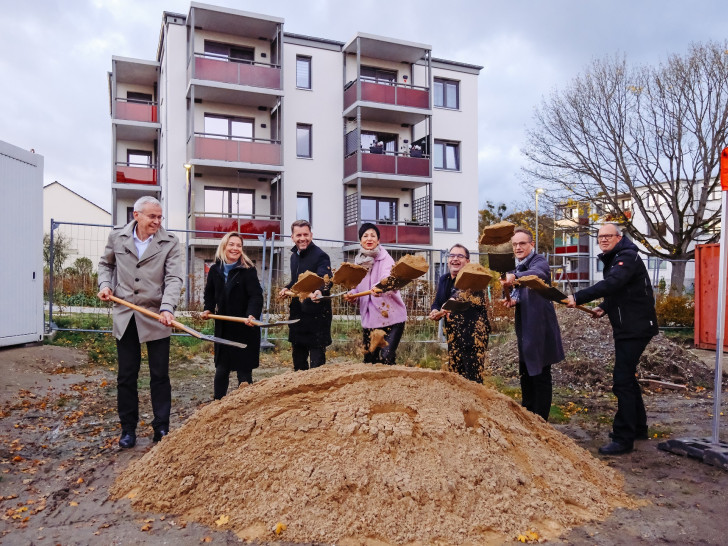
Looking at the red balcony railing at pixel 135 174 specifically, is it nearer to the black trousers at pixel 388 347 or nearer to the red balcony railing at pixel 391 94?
the red balcony railing at pixel 391 94

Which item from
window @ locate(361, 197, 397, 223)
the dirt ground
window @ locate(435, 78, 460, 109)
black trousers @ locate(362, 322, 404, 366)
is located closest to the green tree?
the dirt ground

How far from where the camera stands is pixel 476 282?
4.61 metres

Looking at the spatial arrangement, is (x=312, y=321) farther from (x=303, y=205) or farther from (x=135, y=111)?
(x=135, y=111)

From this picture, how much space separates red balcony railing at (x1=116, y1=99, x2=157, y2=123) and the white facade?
13835 millimetres

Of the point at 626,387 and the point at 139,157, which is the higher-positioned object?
the point at 139,157

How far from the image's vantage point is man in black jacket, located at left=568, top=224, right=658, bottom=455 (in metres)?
4.54

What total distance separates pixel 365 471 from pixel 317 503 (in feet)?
1.01

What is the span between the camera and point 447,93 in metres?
24.6

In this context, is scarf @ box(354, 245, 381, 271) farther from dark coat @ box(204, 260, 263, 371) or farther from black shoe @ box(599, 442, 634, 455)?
black shoe @ box(599, 442, 634, 455)

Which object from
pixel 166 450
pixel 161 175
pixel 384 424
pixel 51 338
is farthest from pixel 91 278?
pixel 161 175

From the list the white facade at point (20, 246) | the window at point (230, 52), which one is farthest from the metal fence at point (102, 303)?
the window at point (230, 52)

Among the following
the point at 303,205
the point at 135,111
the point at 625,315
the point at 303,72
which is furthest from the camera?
the point at 135,111

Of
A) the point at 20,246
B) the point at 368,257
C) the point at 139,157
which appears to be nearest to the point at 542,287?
the point at 368,257

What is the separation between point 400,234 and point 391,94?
534cm
